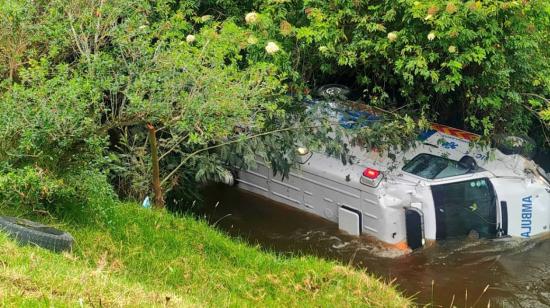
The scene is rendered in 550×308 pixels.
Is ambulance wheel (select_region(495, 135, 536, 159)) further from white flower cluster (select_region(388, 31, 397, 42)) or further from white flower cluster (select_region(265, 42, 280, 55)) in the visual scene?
white flower cluster (select_region(265, 42, 280, 55))

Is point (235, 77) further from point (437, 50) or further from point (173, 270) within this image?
point (437, 50)

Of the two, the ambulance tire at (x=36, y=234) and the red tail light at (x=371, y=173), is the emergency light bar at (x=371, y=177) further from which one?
the ambulance tire at (x=36, y=234)

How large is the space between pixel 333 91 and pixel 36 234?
514 centimetres

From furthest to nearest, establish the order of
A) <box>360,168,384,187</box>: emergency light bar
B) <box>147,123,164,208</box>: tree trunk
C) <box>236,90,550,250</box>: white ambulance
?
<box>360,168,384,187</box>: emergency light bar
<box>236,90,550,250</box>: white ambulance
<box>147,123,164,208</box>: tree trunk

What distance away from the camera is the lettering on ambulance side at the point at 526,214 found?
8.58 metres

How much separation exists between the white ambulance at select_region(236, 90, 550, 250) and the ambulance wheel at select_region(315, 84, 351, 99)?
0.95 feet

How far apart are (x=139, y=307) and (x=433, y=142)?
6483mm

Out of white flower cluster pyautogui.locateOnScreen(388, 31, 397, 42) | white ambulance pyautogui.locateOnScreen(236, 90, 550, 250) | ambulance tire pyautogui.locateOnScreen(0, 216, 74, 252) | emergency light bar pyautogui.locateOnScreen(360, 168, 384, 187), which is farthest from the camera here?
emergency light bar pyautogui.locateOnScreen(360, 168, 384, 187)

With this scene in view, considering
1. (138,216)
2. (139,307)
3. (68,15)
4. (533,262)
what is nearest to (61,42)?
(68,15)

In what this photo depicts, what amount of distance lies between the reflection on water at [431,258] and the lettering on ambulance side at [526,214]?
0.19 meters

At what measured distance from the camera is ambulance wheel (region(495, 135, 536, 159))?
868cm

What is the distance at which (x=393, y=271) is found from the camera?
8266mm

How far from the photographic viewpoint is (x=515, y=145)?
8.75 m

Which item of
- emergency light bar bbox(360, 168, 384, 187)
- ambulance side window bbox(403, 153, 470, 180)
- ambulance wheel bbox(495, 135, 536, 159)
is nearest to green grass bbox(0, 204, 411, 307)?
emergency light bar bbox(360, 168, 384, 187)
